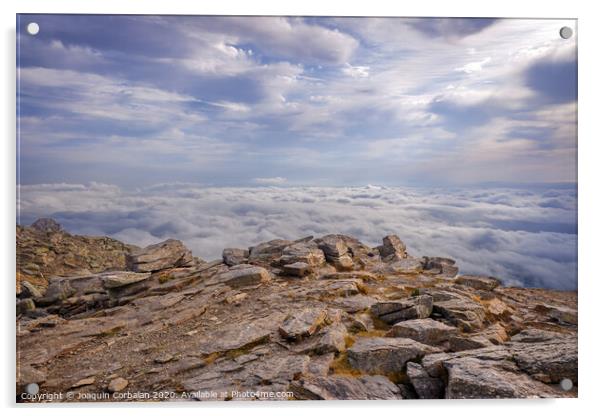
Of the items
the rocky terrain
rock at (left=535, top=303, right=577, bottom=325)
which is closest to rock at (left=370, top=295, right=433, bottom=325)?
the rocky terrain

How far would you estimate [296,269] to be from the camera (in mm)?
15531

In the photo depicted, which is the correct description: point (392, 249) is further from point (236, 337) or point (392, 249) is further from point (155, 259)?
point (155, 259)

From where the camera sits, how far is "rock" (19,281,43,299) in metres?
11.5

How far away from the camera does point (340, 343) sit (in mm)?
10438

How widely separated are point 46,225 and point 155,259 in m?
4.52

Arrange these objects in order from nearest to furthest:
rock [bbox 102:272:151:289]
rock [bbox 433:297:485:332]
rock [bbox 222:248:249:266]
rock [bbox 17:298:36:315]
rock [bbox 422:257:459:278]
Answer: rock [bbox 17:298:36:315], rock [bbox 433:297:485:332], rock [bbox 422:257:459:278], rock [bbox 102:272:151:289], rock [bbox 222:248:249:266]

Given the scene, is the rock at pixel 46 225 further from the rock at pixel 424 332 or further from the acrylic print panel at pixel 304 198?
the rock at pixel 424 332

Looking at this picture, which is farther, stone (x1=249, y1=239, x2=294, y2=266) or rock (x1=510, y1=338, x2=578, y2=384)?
stone (x1=249, y1=239, x2=294, y2=266)

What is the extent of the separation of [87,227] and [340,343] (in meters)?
8.84

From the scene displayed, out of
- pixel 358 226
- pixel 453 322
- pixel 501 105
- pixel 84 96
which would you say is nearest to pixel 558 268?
pixel 453 322

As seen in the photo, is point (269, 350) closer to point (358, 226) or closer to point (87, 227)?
point (358, 226)

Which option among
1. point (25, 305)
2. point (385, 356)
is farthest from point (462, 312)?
point (25, 305)

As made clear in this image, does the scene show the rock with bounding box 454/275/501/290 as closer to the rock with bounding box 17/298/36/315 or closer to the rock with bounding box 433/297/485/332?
the rock with bounding box 433/297/485/332

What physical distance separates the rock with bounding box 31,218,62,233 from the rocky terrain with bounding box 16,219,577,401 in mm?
82
